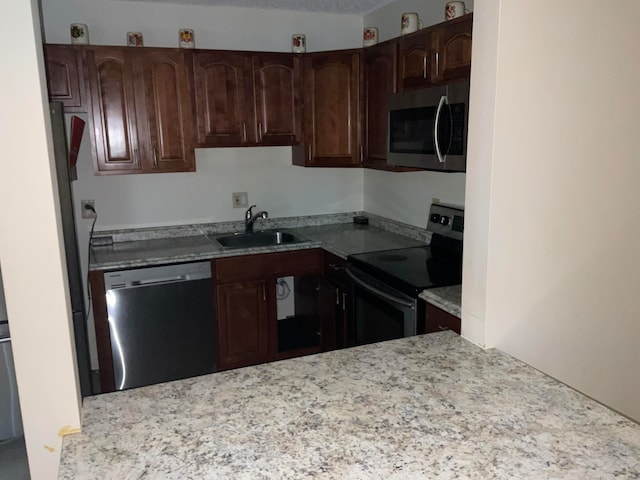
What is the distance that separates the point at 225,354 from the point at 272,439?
2.23m

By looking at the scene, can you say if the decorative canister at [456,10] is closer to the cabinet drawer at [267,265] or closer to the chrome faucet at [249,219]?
the cabinet drawer at [267,265]

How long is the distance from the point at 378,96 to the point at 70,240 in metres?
1.95

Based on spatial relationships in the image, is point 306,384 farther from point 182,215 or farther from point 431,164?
point 182,215

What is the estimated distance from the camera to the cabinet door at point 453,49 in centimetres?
232

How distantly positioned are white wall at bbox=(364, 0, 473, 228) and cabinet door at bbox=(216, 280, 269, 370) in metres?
1.12

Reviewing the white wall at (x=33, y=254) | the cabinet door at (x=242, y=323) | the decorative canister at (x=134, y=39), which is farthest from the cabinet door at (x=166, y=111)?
the white wall at (x=33, y=254)

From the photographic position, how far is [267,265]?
10.7 feet

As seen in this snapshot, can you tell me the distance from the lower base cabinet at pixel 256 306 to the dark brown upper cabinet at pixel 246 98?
784mm

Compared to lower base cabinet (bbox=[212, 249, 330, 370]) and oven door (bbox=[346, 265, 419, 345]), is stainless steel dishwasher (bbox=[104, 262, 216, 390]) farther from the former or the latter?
oven door (bbox=[346, 265, 419, 345])

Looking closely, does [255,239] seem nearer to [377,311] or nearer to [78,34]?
[377,311]

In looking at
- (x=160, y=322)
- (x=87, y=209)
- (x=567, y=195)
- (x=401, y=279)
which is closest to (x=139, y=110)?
(x=87, y=209)

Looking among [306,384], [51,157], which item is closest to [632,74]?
[306,384]

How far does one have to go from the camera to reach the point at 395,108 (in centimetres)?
272

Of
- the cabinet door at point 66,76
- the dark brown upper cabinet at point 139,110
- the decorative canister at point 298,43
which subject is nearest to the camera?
the cabinet door at point 66,76
